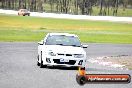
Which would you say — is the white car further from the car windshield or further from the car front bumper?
the car windshield

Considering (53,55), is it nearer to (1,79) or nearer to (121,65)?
(1,79)

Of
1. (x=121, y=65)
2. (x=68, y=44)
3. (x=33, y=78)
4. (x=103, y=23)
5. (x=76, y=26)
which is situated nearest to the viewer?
(x=33, y=78)

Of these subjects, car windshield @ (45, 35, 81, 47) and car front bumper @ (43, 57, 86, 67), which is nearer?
car front bumper @ (43, 57, 86, 67)

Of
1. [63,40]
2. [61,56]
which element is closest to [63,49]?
[61,56]

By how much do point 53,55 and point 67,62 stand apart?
62 centimetres

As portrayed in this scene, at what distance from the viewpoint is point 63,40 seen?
66.5ft

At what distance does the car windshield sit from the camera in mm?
19953

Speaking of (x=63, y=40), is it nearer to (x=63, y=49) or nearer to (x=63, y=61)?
(x=63, y=49)

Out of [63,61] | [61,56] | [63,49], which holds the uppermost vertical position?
[63,49]

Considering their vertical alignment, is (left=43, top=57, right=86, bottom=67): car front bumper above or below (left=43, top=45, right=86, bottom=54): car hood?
below

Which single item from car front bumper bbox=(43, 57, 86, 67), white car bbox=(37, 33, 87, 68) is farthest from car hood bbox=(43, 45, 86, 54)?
car front bumper bbox=(43, 57, 86, 67)

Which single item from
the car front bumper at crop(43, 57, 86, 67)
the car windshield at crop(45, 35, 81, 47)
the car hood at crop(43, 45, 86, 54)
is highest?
the car windshield at crop(45, 35, 81, 47)

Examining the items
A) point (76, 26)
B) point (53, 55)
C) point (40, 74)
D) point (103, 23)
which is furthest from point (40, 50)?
point (103, 23)

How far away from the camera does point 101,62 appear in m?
23.9
